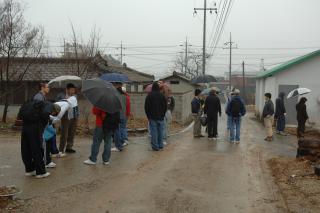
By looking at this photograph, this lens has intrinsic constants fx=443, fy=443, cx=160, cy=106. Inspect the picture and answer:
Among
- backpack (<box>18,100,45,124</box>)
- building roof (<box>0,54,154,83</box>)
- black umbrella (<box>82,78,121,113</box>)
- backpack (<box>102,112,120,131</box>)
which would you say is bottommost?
backpack (<box>102,112,120,131</box>)

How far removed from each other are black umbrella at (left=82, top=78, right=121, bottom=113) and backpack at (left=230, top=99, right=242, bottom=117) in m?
5.61

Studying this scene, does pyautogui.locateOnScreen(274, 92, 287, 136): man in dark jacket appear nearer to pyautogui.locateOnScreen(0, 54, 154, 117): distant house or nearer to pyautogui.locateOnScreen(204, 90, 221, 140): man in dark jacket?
pyautogui.locateOnScreen(204, 90, 221, 140): man in dark jacket

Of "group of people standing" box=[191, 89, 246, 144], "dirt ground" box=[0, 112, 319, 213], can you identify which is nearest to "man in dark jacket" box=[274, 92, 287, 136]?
"group of people standing" box=[191, 89, 246, 144]

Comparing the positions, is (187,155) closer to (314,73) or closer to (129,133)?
(129,133)

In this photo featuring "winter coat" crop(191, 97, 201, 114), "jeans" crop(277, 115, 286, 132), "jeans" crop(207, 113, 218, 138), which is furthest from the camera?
"jeans" crop(277, 115, 286, 132)

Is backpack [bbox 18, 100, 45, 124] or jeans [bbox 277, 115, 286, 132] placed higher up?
backpack [bbox 18, 100, 45, 124]

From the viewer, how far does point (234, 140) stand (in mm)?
14336

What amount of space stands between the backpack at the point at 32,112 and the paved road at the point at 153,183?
110 cm

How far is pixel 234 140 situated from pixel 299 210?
7700mm

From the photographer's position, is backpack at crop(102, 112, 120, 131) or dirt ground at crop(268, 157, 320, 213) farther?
backpack at crop(102, 112, 120, 131)

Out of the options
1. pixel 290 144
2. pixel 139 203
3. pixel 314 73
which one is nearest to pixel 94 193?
pixel 139 203

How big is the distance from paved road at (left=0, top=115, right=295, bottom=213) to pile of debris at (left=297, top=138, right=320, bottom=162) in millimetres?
1006

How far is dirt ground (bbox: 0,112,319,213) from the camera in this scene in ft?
22.1

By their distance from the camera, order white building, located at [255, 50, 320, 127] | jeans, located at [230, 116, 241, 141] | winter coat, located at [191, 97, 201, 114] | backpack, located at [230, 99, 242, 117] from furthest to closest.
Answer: white building, located at [255, 50, 320, 127]
winter coat, located at [191, 97, 201, 114]
jeans, located at [230, 116, 241, 141]
backpack, located at [230, 99, 242, 117]
